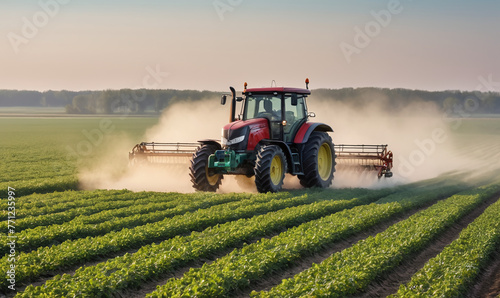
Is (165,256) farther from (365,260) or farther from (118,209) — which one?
(118,209)

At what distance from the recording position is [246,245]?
452 inches

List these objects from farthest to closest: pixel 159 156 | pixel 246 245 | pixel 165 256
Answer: pixel 159 156
pixel 246 245
pixel 165 256

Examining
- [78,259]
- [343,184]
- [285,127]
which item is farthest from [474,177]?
[78,259]

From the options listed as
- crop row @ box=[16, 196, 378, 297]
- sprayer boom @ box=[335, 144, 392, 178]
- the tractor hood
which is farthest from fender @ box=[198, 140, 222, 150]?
sprayer boom @ box=[335, 144, 392, 178]

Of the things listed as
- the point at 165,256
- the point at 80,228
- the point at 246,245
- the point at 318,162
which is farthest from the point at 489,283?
the point at 318,162

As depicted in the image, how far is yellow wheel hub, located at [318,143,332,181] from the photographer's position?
20.7 meters

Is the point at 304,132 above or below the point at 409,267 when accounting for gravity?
above

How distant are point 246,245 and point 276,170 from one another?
708 centimetres

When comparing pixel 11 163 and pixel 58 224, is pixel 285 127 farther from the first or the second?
pixel 11 163

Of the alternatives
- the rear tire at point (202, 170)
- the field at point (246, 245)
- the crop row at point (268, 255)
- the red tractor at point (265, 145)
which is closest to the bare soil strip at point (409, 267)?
the field at point (246, 245)

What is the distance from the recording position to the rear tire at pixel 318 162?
1909cm

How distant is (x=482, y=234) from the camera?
1252 cm

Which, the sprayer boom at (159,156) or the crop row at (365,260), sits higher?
the sprayer boom at (159,156)

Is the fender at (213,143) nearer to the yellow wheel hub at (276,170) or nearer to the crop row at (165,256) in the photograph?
the yellow wheel hub at (276,170)
